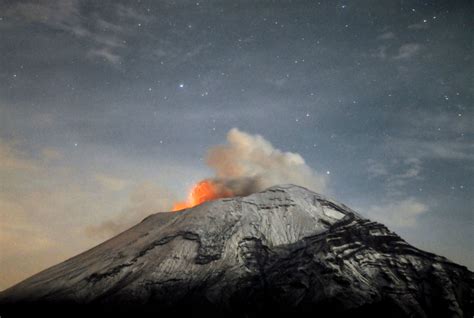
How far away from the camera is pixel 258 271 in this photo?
345 ft

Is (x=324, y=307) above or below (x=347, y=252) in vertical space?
below

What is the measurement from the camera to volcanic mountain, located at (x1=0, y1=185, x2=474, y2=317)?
3637 inches

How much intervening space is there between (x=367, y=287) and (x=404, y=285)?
9.61 metres

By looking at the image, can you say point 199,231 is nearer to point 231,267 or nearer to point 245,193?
point 231,267

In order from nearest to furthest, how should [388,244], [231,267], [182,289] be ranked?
[182,289] < [231,267] < [388,244]

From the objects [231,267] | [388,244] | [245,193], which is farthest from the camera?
[245,193]

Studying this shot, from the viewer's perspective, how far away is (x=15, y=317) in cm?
9250

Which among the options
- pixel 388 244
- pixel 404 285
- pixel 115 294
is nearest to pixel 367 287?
pixel 404 285

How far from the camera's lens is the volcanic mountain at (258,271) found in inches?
3637

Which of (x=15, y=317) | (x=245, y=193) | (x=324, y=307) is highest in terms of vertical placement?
(x=245, y=193)

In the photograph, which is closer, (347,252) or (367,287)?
(367,287)

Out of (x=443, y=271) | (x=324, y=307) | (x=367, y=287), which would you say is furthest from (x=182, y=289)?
(x=443, y=271)

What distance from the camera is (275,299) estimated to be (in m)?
95.1

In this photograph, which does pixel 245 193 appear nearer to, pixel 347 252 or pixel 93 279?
pixel 347 252
